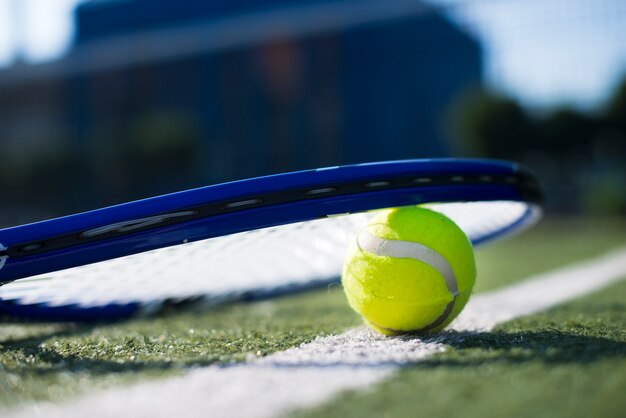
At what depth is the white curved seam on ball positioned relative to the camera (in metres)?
2.24

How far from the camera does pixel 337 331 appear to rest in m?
2.75

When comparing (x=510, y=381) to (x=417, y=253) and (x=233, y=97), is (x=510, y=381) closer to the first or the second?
(x=417, y=253)

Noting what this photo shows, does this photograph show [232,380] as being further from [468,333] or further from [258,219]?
[468,333]

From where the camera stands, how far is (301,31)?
97.8ft

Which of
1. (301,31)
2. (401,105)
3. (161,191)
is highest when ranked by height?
(301,31)

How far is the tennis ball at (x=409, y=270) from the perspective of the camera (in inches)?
88.4

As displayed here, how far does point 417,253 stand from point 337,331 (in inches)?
25.5

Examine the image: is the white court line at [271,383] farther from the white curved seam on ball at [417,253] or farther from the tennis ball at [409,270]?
the white curved seam on ball at [417,253]

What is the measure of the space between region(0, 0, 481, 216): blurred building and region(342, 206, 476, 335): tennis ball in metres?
24.6

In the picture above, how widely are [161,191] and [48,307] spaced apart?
86.4 feet

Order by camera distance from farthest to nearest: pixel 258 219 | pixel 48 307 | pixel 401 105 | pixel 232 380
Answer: pixel 401 105
pixel 48 307
pixel 258 219
pixel 232 380

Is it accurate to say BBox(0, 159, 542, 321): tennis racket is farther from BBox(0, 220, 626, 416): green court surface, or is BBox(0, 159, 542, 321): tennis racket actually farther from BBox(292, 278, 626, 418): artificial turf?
BBox(292, 278, 626, 418): artificial turf

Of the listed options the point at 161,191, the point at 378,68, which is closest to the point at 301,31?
the point at 378,68

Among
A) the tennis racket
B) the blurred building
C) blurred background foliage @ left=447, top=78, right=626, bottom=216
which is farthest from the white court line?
the blurred building
